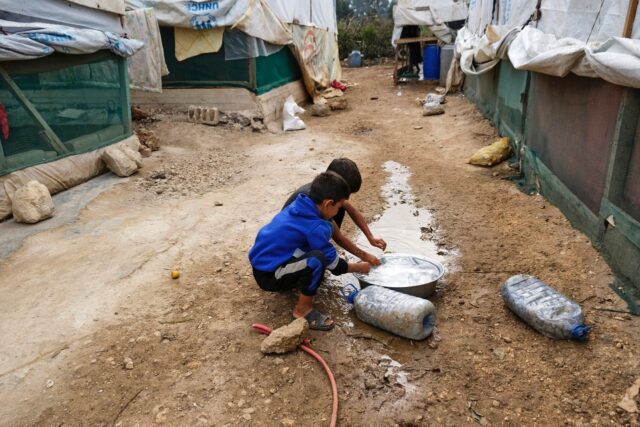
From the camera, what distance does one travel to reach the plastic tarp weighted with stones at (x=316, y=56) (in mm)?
11930

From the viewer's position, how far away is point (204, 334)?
2979 millimetres

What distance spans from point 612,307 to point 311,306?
1.92 m

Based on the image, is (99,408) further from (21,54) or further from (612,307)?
(21,54)

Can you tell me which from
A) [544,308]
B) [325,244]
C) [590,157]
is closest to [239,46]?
[590,157]

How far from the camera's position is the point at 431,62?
1445 cm

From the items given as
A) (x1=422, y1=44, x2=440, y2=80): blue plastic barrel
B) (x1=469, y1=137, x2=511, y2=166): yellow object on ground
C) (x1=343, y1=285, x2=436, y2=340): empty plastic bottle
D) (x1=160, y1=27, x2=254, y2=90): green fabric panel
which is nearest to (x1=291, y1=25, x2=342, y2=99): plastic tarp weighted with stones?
(x1=160, y1=27, x2=254, y2=90): green fabric panel

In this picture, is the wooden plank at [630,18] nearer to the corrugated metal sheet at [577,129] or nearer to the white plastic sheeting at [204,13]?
the corrugated metal sheet at [577,129]

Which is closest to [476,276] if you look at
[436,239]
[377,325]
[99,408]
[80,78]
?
[436,239]

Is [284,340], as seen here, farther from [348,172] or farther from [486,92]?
[486,92]

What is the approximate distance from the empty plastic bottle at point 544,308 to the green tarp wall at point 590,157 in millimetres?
483

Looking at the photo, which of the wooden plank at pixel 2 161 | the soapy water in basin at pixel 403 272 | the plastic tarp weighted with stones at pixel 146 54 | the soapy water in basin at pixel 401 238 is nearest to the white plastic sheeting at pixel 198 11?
the plastic tarp weighted with stones at pixel 146 54

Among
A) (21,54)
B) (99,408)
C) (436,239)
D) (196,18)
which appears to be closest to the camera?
(99,408)

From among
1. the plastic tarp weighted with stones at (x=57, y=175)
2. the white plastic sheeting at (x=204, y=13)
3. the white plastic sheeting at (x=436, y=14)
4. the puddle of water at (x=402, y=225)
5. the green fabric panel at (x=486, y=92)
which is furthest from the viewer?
the white plastic sheeting at (x=436, y=14)

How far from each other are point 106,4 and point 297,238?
17.8 ft
